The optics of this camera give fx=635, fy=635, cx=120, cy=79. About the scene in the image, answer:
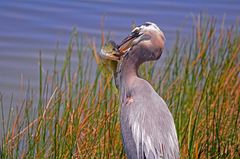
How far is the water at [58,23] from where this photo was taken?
5613mm

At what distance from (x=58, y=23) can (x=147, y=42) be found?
13.0ft

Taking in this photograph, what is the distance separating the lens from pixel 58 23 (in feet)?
21.4

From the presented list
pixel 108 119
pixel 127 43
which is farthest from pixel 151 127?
pixel 108 119

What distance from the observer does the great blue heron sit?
257 centimetres

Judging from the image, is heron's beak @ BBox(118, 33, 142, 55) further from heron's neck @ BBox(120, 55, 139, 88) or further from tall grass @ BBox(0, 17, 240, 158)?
tall grass @ BBox(0, 17, 240, 158)

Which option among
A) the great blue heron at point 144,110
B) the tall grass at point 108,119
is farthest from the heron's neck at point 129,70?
the tall grass at point 108,119

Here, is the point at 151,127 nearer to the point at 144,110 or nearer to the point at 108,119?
the point at 144,110

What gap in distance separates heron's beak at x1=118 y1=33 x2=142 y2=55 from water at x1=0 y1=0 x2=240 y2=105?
92.8 inches

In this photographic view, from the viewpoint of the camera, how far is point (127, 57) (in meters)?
2.77

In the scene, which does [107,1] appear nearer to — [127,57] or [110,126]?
[110,126]

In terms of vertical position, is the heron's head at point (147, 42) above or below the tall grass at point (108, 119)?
above

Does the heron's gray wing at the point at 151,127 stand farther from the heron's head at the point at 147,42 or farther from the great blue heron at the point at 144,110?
the heron's head at the point at 147,42

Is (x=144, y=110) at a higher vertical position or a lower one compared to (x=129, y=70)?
lower

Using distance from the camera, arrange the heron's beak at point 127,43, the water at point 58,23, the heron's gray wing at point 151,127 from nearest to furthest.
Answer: the heron's gray wing at point 151,127 < the heron's beak at point 127,43 < the water at point 58,23
